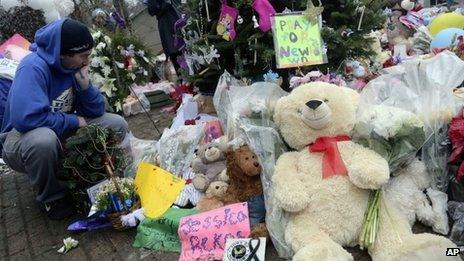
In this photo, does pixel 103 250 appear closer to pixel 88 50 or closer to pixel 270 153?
pixel 270 153

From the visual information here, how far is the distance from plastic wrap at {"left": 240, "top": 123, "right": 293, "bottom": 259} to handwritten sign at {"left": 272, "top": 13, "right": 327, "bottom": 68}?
2.47 ft

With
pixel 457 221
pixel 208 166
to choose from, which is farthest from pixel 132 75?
pixel 457 221

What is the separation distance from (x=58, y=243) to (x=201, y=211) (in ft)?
3.55

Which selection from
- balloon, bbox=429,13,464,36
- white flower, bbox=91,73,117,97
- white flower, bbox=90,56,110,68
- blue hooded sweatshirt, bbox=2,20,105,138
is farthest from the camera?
Answer: white flower, bbox=91,73,117,97

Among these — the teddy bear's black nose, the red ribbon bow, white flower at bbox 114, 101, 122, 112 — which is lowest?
white flower at bbox 114, 101, 122, 112

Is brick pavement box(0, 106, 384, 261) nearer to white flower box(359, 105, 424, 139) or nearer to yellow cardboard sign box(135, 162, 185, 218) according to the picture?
yellow cardboard sign box(135, 162, 185, 218)

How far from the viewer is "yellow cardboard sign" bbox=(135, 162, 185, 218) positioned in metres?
2.74

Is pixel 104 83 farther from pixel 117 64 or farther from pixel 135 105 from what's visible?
pixel 135 105

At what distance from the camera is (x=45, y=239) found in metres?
3.00

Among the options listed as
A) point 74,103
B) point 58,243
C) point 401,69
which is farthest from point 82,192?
point 401,69

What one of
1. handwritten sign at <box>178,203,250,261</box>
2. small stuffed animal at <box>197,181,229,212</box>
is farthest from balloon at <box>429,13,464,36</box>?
handwritten sign at <box>178,203,250,261</box>

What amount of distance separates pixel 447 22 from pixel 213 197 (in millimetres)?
3973

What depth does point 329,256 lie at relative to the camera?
199 centimetres

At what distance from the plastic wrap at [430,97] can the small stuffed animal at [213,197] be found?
970mm
